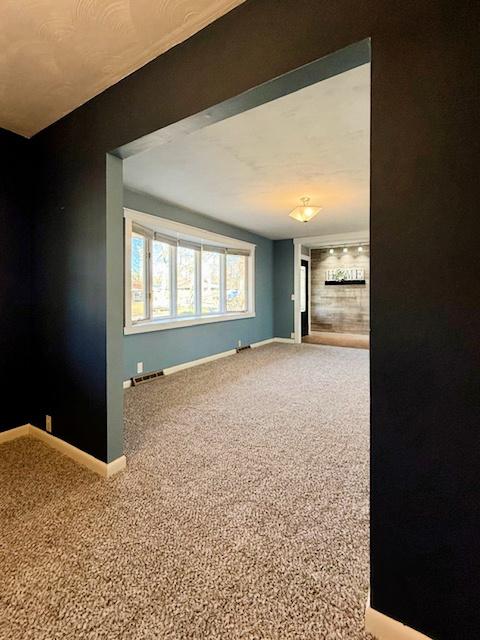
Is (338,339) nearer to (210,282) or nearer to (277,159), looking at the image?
(210,282)

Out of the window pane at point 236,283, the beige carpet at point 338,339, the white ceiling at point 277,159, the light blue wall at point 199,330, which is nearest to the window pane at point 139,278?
the light blue wall at point 199,330

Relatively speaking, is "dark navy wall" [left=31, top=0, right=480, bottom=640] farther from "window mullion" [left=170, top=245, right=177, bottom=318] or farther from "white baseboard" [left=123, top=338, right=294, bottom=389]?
"window mullion" [left=170, top=245, right=177, bottom=318]

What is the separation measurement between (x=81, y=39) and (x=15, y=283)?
175cm

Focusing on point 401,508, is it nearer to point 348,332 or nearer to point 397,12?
point 397,12

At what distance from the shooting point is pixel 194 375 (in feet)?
14.6

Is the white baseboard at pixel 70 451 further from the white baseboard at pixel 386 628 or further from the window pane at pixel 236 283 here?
the window pane at pixel 236 283

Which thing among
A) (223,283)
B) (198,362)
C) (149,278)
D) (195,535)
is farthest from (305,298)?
(195,535)

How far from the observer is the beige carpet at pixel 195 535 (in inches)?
43.7

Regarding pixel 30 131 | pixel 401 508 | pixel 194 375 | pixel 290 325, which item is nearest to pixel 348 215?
pixel 290 325

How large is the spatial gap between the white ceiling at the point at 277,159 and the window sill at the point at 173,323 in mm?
1702

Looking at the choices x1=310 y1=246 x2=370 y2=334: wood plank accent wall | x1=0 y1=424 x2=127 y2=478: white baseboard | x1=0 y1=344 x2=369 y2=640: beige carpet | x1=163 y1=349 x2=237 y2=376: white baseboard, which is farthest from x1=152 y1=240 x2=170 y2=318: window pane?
x1=310 y1=246 x2=370 y2=334: wood plank accent wall

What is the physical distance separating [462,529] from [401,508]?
160mm

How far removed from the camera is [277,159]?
2.95m

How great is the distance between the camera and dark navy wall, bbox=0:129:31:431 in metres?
2.37
